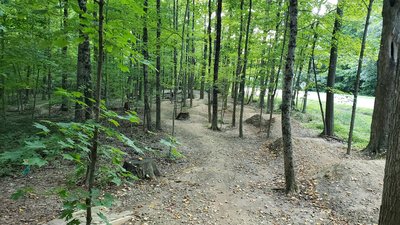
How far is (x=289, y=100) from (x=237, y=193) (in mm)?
3020

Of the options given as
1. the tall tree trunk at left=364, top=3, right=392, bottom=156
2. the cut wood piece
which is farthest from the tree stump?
the cut wood piece

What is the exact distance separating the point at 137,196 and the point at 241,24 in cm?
1104

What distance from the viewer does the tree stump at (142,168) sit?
7.36 m

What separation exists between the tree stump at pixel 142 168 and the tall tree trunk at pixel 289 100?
13.2 ft

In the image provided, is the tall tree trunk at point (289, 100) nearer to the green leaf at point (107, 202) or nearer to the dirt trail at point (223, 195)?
the dirt trail at point (223, 195)

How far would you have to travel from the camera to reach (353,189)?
6.81 meters

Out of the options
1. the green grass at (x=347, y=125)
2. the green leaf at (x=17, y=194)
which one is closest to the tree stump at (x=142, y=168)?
the green leaf at (x=17, y=194)

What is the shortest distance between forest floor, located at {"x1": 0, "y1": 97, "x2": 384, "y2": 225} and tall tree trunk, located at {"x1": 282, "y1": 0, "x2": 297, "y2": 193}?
21.3 inches

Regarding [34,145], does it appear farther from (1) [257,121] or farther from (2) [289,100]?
(1) [257,121]

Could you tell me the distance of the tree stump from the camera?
24.1 ft

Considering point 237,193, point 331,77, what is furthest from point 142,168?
point 331,77

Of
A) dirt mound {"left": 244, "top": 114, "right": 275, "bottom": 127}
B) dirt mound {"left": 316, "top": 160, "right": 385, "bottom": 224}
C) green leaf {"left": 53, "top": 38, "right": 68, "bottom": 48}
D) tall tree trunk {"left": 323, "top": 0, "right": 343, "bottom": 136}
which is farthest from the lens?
dirt mound {"left": 244, "top": 114, "right": 275, "bottom": 127}

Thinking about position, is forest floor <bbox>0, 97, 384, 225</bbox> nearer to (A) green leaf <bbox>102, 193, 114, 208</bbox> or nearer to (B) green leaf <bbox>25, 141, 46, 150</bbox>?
(A) green leaf <bbox>102, 193, 114, 208</bbox>

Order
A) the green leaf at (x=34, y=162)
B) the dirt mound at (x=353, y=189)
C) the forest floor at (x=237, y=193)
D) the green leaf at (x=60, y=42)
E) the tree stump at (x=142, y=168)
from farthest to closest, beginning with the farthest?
the tree stump at (x=142, y=168)
the dirt mound at (x=353, y=189)
the forest floor at (x=237, y=193)
the green leaf at (x=60, y=42)
the green leaf at (x=34, y=162)
